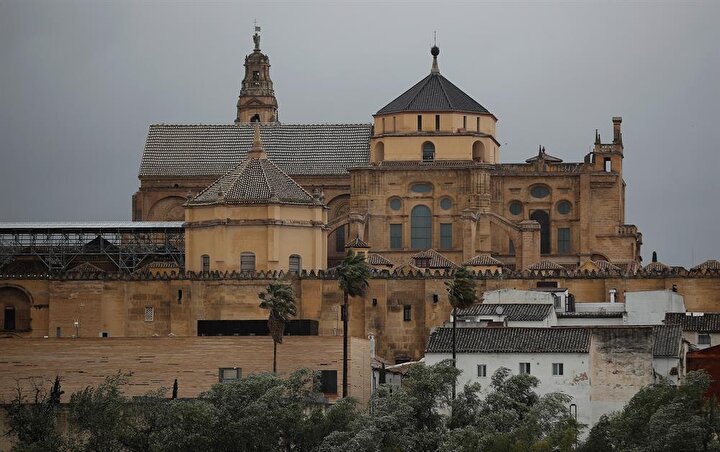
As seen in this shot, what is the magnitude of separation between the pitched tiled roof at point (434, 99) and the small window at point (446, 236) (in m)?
6.55

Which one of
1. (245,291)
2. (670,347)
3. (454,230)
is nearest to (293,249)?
(245,291)

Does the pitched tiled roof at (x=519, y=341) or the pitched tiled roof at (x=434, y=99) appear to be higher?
the pitched tiled roof at (x=434, y=99)

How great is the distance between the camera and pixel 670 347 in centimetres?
9888

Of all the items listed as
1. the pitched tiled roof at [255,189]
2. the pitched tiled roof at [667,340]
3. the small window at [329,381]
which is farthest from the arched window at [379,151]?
the pitched tiled roof at [667,340]

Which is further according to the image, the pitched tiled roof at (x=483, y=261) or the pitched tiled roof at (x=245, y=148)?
the pitched tiled roof at (x=245, y=148)

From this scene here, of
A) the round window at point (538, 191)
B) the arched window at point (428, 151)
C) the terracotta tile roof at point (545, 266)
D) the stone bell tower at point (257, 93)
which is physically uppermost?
the stone bell tower at point (257, 93)

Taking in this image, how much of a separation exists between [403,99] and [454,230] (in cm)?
890

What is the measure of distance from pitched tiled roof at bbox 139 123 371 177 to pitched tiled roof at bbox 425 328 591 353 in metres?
38.8

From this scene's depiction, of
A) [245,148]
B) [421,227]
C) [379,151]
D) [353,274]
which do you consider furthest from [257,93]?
[353,274]

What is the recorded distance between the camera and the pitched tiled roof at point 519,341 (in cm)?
9638

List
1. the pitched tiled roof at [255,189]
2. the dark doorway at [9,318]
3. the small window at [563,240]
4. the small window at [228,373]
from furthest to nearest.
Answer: the small window at [563,240]
the pitched tiled roof at [255,189]
the dark doorway at [9,318]
the small window at [228,373]

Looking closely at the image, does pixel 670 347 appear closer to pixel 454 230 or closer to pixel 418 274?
pixel 418 274

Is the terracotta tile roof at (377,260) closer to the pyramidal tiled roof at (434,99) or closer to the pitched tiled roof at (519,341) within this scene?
the pyramidal tiled roof at (434,99)

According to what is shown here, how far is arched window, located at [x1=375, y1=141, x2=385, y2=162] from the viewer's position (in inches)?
5300
